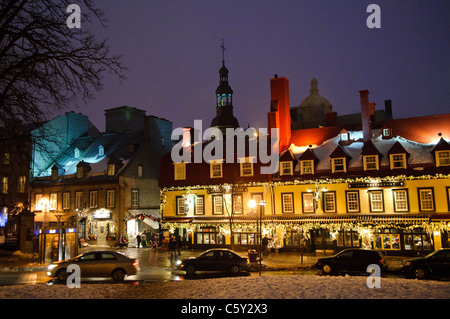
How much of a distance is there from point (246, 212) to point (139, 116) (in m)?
27.5

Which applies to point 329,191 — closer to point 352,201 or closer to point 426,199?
point 352,201

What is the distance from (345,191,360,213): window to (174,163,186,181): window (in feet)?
51.7

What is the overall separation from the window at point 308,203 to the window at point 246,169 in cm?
546

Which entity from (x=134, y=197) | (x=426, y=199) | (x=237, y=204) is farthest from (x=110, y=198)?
(x=426, y=199)

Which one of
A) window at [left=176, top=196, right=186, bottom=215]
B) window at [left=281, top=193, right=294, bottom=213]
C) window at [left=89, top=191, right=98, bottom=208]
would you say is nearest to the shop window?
window at [left=281, top=193, right=294, bottom=213]

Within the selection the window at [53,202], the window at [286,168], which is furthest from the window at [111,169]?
the window at [286,168]

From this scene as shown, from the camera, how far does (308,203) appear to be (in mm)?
35250

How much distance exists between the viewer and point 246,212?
37281mm

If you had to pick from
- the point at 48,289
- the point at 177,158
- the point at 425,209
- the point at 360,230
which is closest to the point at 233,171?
the point at 177,158

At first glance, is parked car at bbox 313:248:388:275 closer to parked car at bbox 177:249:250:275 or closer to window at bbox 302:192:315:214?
parked car at bbox 177:249:250:275

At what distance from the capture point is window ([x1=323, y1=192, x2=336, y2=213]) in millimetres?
34406

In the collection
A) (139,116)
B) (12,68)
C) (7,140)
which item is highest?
(139,116)

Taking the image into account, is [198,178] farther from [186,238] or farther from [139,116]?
[139,116]
